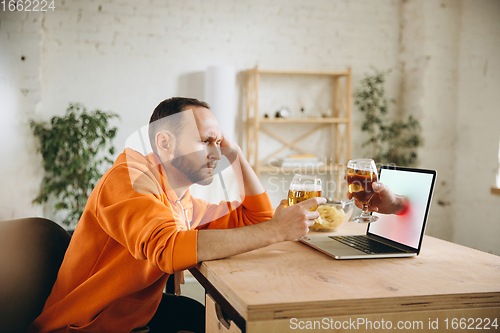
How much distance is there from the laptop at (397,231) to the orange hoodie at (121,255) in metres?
0.46

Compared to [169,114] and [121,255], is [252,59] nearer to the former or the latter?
[169,114]

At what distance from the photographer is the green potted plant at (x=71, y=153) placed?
10.6 feet

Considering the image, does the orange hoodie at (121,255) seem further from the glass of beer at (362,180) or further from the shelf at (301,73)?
the shelf at (301,73)

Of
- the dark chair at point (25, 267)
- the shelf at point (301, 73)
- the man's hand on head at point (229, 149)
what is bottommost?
the dark chair at point (25, 267)

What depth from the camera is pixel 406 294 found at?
0.78m

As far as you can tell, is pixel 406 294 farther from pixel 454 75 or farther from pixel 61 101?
pixel 454 75

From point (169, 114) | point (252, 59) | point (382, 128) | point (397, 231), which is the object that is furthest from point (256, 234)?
point (382, 128)

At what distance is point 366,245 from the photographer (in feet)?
3.97

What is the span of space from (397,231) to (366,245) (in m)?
0.11

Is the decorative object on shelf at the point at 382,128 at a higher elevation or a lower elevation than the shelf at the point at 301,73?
lower

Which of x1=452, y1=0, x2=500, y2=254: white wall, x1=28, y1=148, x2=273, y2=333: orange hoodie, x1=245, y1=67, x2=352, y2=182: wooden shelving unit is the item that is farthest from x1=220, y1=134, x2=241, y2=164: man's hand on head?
x1=452, y1=0, x2=500, y2=254: white wall

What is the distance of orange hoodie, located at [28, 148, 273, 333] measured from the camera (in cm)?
98

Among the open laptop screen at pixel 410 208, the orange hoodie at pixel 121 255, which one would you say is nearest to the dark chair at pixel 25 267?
the orange hoodie at pixel 121 255

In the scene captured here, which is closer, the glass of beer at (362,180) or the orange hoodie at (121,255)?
the orange hoodie at (121,255)
